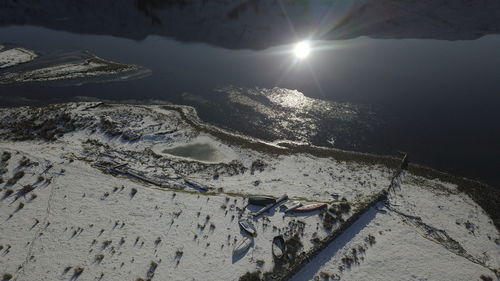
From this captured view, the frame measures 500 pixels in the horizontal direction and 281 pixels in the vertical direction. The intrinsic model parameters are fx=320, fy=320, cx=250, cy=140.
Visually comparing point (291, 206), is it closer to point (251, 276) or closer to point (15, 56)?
point (251, 276)

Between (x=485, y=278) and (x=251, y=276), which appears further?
(x=251, y=276)

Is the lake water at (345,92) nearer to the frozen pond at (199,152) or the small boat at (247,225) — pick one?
the frozen pond at (199,152)

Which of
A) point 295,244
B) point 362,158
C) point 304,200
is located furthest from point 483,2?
point 295,244

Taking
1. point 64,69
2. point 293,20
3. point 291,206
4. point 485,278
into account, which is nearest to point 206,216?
point 291,206

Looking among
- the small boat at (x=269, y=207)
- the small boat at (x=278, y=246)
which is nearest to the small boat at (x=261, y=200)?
the small boat at (x=269, y=207)

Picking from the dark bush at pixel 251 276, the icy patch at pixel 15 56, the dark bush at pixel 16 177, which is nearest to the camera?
the dark bush at pixel 251 276

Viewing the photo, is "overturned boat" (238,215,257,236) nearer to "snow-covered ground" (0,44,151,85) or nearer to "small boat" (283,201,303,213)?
"small boat" (283,201,303,213)

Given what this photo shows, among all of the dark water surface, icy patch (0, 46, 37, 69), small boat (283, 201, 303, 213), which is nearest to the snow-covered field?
small boat (283, 201, 303, 213)
